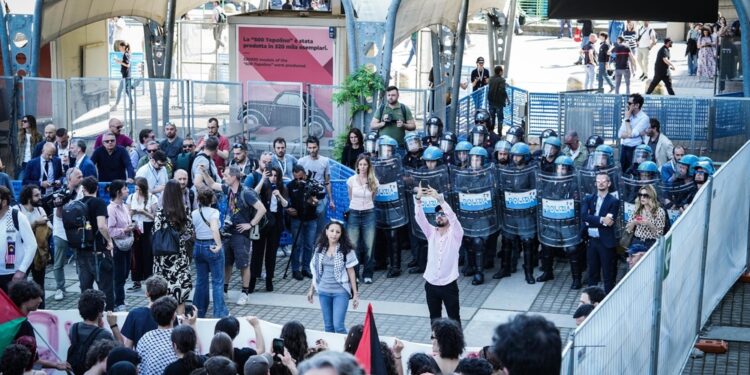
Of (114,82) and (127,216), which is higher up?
(114,82)

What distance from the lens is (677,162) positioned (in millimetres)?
15336

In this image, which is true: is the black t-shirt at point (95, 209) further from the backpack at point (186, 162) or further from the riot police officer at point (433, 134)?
the riot police officer at point (433, 134)

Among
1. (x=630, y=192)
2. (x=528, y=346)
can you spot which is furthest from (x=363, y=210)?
(x=528, y=346)

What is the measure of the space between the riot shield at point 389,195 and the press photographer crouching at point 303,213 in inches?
32.7

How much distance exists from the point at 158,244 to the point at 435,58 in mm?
12506

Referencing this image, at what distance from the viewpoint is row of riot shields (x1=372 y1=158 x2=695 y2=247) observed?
47.9 ft

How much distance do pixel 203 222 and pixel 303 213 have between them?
228cm

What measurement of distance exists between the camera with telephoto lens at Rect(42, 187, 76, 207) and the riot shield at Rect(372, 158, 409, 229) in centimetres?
382

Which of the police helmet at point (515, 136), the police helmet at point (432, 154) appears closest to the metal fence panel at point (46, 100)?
the police helmet at point (432, 154)

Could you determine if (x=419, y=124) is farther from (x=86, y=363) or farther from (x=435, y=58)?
(x=86, y=363)

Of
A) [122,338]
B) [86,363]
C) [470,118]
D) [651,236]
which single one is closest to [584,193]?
[651,236]

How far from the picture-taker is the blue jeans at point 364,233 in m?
14.9

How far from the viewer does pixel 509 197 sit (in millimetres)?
15148

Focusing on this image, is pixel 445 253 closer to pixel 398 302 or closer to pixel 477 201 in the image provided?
pixel 398 302
